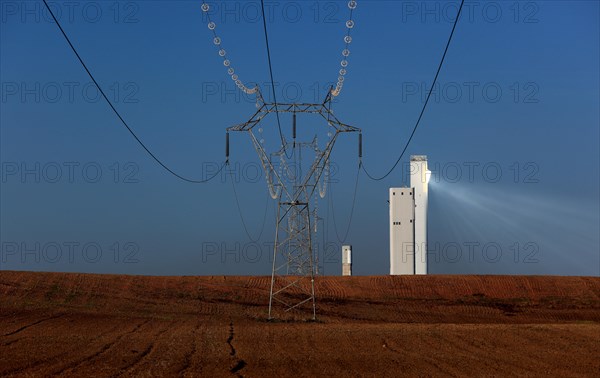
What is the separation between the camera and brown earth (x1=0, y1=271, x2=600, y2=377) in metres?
25.9

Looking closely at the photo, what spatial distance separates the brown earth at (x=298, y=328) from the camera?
84.9 feet

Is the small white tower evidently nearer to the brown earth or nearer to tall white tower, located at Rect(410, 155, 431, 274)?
tall white tower, located at Rect(410, 155, 431, 274)

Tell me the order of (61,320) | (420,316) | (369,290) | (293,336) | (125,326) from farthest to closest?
(369,290) → (420,316) → (61,320) → (125,326) → (293,336)

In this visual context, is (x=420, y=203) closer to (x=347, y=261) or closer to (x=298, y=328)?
(x=347, y=261)

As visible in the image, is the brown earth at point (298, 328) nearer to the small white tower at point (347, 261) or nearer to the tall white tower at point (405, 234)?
the tall white tower at point (405, 234)

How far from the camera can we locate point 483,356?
2883cm

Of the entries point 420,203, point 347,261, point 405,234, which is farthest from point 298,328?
point 347,261

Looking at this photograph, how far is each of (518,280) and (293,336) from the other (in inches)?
1682

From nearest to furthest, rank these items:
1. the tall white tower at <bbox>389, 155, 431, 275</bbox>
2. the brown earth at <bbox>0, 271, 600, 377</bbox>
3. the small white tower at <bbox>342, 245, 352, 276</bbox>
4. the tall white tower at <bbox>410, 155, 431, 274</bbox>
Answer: the brown earth at <bbox>0, 271, 600, 377</bbox>, the tall white tower at <bbox>389, 155, 431, 275</bbox>, the tall white tower at <bbox>410, 155, 431, 274</bbox>, the small white tower at <bbox>342, 245, 352, 276</bbox>

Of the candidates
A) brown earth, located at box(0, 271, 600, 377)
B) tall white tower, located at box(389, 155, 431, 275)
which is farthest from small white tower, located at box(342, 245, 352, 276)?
brown earth, located at box(0, 271, 600, 377)

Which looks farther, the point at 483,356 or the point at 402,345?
the point at 402,345

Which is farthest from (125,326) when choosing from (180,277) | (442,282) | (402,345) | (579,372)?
(442,282)

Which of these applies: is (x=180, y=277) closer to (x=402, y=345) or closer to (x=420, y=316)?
(x=420, y=316)

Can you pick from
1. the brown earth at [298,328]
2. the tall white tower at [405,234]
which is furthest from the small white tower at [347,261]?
the brown earth at [298,328]
